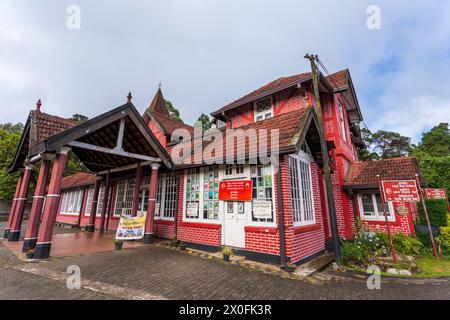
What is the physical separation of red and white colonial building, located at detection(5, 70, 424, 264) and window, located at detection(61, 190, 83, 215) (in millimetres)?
5352

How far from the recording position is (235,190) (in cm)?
696

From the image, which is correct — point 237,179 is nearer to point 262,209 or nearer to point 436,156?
point 262,209

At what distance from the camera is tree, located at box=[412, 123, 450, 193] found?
1942 cm

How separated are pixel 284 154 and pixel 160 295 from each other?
4.71m

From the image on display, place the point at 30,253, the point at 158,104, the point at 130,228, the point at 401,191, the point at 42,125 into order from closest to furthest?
1. the point at 30,253
2. the point at 401,191
3. the point at 42,125
4. the point at 130,228
5. the point at 158,104

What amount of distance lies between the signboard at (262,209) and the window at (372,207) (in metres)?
6.48

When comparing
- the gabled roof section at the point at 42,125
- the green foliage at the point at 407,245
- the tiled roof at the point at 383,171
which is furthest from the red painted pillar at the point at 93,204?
the green foliage at the point at 407,245

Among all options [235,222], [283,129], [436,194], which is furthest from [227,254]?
[436,194]

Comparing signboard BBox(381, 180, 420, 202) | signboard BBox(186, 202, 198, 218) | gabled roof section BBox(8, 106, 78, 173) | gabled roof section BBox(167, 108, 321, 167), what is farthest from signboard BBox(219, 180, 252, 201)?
gabled roof section BBox(8, 106, 78, 173)

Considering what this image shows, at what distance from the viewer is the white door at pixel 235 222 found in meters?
6.72

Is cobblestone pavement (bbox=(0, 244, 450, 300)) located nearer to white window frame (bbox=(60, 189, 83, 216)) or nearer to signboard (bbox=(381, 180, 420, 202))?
signboard (bbox=(381, 180, 420, 202))

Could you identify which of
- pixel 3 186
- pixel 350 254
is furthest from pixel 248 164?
pixel 3 186

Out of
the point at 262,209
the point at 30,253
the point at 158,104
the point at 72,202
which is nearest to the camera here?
the point at 30,253

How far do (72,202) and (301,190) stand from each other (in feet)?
59.4
